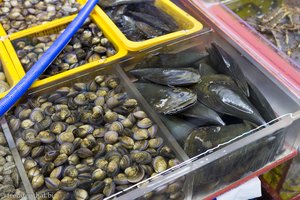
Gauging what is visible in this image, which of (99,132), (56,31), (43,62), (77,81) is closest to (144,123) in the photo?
(99,132)

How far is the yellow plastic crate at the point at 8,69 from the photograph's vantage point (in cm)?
141

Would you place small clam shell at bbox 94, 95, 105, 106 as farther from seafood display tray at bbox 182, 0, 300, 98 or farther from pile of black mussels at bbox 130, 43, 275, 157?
seafood display tray at bbox 182, 0, 300, 98

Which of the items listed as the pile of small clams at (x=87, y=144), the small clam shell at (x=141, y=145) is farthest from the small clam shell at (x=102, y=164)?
the small clam shell at (x=141, y=145)

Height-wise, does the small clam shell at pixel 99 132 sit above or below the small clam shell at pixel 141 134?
above

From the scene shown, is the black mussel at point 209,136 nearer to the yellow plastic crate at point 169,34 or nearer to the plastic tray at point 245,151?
the plastic tray at point 245,151

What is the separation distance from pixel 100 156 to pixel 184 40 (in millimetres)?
685

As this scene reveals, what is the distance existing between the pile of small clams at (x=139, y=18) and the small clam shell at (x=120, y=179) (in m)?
0.70

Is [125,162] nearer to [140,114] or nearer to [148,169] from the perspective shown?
[148,169]

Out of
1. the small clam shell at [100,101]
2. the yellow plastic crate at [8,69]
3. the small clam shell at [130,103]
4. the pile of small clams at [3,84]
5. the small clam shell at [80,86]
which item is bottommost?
the small clam shell at [130,103]

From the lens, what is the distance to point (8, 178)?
1.10 metres

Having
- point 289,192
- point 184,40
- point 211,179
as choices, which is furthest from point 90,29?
point 289,192

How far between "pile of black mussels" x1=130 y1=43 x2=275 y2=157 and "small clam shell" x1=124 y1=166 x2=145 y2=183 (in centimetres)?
17

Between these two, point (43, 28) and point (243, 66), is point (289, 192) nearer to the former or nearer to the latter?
point (243, 66)

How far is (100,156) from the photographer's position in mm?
1155
